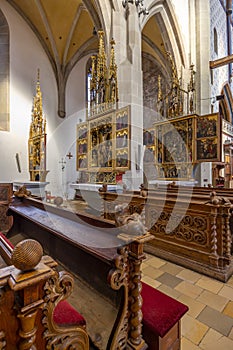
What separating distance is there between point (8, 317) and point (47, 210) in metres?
1.72

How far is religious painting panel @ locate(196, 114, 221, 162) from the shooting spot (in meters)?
6.08

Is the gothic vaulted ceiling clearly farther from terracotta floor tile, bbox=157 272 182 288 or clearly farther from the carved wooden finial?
the carved wooden finial

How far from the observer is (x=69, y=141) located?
1155 cm

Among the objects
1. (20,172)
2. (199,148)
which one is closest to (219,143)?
(199,148)

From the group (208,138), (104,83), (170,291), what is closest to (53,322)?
(170,291)

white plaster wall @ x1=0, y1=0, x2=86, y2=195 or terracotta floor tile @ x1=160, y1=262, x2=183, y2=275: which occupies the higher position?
white plaster wall @ x1=0, y1=0, x2=86, y2=195

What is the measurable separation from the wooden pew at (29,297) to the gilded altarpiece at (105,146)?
478 cm

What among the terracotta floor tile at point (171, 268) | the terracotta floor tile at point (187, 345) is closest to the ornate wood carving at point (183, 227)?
the terracotta floor tile at point (171, 268)

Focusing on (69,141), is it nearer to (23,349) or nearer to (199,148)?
(199,148)

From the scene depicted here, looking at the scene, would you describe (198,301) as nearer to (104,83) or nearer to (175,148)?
(175,148)

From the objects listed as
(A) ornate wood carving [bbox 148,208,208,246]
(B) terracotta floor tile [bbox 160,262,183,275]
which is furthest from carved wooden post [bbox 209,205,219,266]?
(B) terracotta floor tile [bbox 160,262,183,275]

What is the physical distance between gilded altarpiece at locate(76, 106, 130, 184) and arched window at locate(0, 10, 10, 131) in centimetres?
380

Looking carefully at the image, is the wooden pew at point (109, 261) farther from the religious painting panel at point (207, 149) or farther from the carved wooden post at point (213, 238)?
the religious painting panel at point (207, 149)

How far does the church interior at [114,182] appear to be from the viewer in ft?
3.68
